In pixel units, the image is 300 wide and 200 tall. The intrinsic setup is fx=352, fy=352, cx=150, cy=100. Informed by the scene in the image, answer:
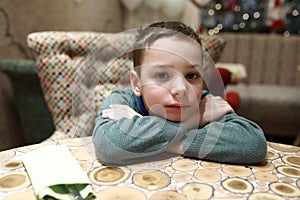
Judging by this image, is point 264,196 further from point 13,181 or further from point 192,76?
point 13,181

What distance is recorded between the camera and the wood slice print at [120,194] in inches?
23.9

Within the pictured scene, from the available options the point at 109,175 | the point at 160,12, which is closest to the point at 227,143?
the point at 109,175

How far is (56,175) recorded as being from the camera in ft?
2.10

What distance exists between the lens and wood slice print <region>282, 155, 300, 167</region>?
77cm

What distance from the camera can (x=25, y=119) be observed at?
1.82m

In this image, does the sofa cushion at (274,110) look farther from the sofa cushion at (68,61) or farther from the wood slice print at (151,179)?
the wood slice print at (151,179)

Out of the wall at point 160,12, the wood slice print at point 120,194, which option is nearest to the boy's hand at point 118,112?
the wood slice print at point 120,194

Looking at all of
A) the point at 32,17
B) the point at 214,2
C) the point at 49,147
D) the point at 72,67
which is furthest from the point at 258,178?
the point at 214,2

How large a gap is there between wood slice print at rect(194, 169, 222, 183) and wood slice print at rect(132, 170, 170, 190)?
63mm

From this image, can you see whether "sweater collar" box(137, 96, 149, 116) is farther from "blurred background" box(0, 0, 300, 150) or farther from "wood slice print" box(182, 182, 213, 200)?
"blurred background" box(0, 0, 300, 150)

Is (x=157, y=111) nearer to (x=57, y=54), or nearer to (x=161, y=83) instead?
(x=161, y=83)

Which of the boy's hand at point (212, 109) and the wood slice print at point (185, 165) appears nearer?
the wood slice print at point (185, 165)

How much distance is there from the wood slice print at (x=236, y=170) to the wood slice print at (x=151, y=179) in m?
0.13

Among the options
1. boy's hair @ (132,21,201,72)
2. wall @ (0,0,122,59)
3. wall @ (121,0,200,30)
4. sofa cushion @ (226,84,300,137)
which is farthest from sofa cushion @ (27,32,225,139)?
wall @ (121,0,200,30)
